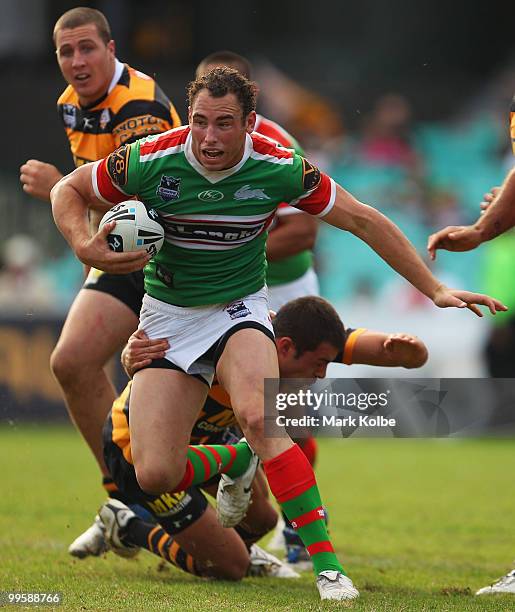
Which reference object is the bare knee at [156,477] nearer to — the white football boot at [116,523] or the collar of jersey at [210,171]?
the white football boot at [116,523]

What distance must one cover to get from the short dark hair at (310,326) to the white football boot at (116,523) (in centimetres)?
129

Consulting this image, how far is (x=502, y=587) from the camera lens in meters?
5.84

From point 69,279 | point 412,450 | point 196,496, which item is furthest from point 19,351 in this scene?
point 196,496

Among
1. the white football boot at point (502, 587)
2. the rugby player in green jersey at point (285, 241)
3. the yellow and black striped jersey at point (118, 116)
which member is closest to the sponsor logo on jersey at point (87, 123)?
the yellow and black striped jersey at point (118, 116)

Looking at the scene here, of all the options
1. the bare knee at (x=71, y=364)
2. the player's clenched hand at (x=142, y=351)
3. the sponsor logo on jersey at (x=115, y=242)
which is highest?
the sponsor logo on jersey at (x=115, y=242)

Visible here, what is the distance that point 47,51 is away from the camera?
58.7 ft

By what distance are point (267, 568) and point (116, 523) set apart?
83 centimetres

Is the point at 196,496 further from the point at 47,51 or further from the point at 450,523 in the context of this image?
the point at 47,51

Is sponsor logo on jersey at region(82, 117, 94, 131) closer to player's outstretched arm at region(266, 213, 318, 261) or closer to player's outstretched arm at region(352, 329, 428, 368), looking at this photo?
player's outstretched arm at region(266, 213, 318, 261)

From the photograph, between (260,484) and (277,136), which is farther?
(277,136)

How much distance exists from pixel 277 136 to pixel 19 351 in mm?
7521

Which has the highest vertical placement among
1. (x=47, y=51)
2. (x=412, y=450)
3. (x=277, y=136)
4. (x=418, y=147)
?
(x=47, y=51)

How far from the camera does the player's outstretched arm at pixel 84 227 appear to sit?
543cm

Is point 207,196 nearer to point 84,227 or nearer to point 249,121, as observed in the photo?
point 249,121
